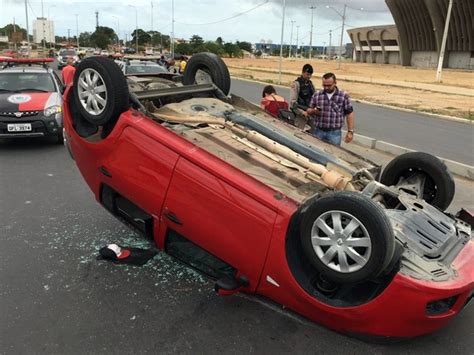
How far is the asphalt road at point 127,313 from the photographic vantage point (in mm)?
3053

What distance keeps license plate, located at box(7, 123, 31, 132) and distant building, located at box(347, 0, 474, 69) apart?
69877 millimetres

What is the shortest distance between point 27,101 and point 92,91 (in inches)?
226

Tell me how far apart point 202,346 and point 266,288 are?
56 centimetres

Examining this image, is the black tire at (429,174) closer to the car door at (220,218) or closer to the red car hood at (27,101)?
the car door at (220,218)

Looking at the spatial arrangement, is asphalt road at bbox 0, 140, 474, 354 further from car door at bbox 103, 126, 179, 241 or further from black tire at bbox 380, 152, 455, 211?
black tire at bbox 380, 152, 455, 211

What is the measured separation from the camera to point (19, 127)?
27.7 feet

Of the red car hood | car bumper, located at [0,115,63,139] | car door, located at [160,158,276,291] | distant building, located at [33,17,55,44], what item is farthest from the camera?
distant building, located at [33,17,55,44]

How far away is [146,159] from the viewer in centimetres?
349

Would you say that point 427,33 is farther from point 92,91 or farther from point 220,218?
point 220,218

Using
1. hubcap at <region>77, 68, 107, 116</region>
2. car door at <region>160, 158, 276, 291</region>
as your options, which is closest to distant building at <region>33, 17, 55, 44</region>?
hubcap at <region>77, 68, 107, 116</region>

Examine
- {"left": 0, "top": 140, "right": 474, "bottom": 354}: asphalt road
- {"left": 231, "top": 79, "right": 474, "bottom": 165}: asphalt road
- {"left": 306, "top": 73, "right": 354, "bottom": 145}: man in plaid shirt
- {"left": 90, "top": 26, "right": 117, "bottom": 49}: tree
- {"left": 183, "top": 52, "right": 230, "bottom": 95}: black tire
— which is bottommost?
{"left": 0, "top": 140, "right": 474, "bottom": 354}: asphalt road

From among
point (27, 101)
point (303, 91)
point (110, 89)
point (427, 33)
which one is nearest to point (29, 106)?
point (27, 101)

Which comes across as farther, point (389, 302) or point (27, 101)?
point (27, 101)

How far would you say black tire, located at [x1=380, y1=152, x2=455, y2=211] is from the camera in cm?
401
